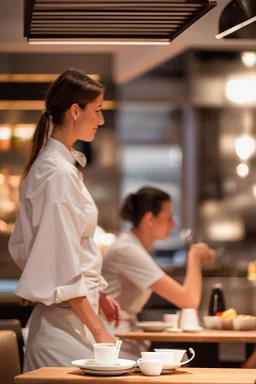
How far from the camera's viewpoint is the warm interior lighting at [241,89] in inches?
390

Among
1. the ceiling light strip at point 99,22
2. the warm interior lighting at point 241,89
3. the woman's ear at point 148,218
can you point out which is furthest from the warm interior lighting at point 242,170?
the ceiling light strip at point 99,22

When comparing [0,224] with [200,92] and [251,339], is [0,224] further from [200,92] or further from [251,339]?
[251,339]

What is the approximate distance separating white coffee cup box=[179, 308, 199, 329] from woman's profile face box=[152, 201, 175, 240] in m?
0.58

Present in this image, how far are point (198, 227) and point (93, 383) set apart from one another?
25.9ft

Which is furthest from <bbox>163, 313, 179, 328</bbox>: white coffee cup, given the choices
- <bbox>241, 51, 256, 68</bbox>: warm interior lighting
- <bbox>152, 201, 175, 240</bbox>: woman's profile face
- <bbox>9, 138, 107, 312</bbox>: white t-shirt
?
<bbox>241, 51, 256, 68</bbox>: warm interior lighting

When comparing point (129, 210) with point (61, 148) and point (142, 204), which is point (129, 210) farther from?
point (61, 148)

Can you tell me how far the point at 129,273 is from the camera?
4.48 metres

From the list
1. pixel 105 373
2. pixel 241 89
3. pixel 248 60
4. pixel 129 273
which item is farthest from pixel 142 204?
pixel 241 89

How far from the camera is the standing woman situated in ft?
10.8

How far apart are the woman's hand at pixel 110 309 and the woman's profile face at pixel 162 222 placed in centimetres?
95

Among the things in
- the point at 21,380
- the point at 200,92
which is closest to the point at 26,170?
the point at 21,380

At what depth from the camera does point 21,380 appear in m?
2.63

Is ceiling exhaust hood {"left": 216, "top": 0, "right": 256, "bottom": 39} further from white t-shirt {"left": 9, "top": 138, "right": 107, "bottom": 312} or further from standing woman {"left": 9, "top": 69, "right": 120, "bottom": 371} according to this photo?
white t-shirt {"left": 9, "top": 138, "right": 107, "bottom": 312}

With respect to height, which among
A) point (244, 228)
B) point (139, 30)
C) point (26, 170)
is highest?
point (139, 30)
